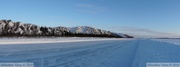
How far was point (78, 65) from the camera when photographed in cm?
1217

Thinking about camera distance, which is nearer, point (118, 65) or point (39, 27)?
point (118, 65)

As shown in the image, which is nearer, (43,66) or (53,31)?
(43,66)

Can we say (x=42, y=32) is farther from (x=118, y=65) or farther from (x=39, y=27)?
(x=118, y=65)

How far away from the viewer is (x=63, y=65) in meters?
12.1

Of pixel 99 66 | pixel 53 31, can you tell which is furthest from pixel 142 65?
pixel 53 31

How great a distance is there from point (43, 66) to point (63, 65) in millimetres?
924

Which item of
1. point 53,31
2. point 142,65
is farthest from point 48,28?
point 142,65

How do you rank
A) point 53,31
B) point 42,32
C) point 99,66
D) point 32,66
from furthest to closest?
1. point 53,31
2. point 42,32
3. point 99,66
4. point 32,66

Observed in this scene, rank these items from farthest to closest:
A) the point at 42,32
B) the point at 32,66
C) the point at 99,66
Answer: the point at 42,32 < the point at 99,66 < the point at 32,66

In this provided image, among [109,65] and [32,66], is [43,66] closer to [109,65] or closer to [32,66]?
[32,66]

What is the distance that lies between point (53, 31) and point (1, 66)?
169m

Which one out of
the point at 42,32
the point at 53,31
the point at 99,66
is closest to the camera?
the point at 99,66

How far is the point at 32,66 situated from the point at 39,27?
165 meters

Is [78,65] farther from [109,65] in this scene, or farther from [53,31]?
[53,31]
